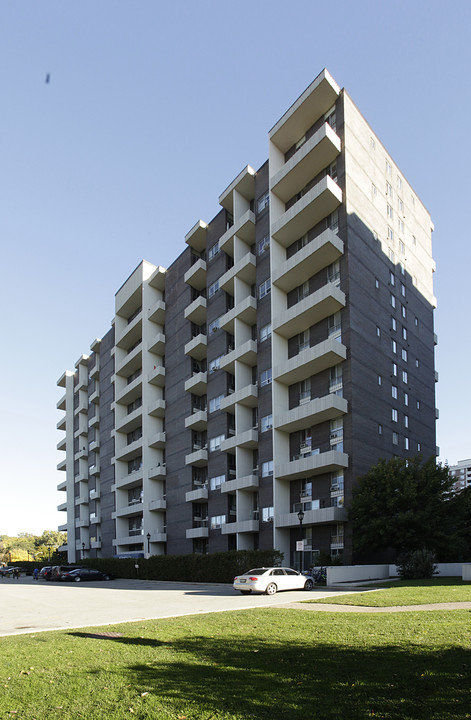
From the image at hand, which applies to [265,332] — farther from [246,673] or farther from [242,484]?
[246,673]

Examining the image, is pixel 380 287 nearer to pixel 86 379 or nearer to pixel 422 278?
pixel 422 278

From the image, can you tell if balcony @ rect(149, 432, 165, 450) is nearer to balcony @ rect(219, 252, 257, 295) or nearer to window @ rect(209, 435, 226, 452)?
window @ rect(209, 435, 226, 452)

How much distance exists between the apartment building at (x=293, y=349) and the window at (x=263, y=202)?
0.39 ft

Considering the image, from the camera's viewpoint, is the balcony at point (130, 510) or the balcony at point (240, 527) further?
the balcony at point (130, 510)

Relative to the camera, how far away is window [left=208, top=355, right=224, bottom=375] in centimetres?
5598

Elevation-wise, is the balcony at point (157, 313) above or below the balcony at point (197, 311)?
above

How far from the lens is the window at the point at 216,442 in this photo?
5432 centimetres

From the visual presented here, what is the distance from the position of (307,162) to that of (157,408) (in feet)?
103

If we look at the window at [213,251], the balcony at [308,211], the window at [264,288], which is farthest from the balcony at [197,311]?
the balcony at [308,211]

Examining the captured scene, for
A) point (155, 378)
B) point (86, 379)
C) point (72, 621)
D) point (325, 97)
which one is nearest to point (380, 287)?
point (325, 97)

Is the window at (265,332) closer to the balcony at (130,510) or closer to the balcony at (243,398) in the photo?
the balcony at (243,398)

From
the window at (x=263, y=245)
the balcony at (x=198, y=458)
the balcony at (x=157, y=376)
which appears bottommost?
the balcony at (x=198, y=458)

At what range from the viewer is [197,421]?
57.6 m

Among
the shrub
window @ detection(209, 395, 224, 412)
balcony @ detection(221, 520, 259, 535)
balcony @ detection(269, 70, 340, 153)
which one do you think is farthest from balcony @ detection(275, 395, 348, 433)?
balcony @ detection(269, 70, 340, 153)
